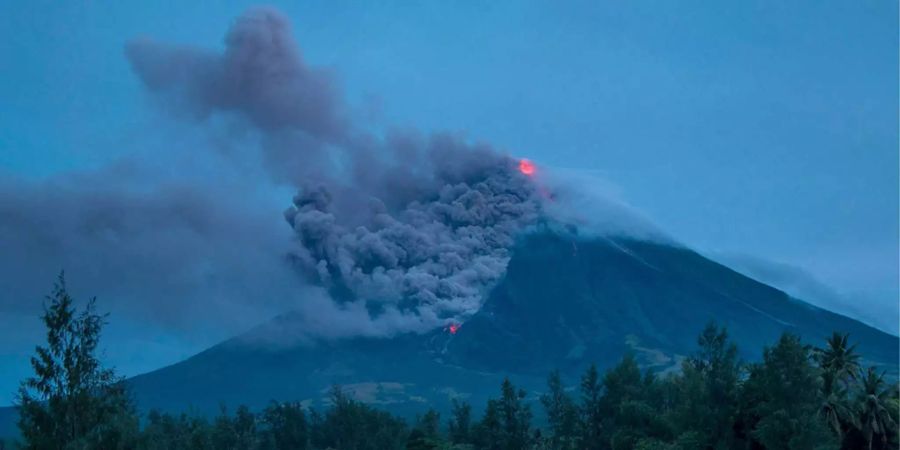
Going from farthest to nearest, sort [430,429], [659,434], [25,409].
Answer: [430,429] → [659,434] → [25,409]

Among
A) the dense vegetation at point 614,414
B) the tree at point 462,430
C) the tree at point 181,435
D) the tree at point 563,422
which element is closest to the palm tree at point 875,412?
the dense vegetation at point 614,414

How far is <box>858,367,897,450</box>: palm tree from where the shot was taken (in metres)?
49.9

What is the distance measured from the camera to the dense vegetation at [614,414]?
96.7ft

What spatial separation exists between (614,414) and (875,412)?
95.1 feet

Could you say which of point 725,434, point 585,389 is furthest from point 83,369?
point 585,389

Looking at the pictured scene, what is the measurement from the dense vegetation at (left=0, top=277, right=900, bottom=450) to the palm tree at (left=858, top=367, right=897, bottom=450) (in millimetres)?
68

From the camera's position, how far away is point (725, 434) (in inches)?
2149

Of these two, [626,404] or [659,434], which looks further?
[626,404]

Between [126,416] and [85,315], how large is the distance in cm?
361

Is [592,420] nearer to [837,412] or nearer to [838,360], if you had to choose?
[838,360]

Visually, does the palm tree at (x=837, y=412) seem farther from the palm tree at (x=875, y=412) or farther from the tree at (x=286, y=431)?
the tree at (x=286, y=431)

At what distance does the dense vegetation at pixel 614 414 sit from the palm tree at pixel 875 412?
68mm

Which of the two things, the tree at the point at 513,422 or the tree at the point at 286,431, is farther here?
the tree at the point at 286,431

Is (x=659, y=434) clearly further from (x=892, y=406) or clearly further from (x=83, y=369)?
(x=83, y=369)
